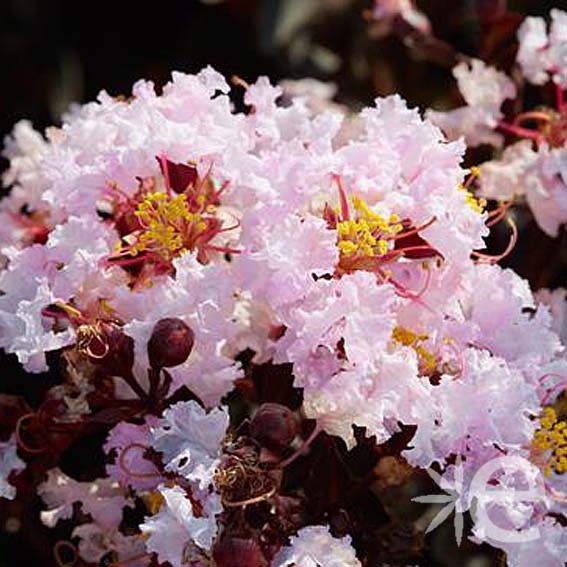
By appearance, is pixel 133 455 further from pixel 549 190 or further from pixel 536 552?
pixel 549 190

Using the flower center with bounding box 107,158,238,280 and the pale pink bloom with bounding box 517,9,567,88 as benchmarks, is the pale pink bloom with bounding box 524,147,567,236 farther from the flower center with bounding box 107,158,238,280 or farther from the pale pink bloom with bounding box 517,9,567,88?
the flower center with bounding box 107,158,238,280

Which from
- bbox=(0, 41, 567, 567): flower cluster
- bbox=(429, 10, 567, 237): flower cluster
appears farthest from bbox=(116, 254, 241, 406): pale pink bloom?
bbox=(429, 10, 567, 237): flower cluster

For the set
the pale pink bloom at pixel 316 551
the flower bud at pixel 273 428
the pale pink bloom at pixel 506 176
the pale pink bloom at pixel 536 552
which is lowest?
the pale pink bloom at pixel 536 552

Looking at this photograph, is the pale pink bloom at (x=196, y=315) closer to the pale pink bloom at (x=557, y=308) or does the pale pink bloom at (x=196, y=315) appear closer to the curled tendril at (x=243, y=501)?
the curled tendril at (x=243, y=501)

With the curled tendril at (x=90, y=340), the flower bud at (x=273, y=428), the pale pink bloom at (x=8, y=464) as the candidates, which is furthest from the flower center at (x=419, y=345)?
the pale pink bloom at (x=8, y=464)

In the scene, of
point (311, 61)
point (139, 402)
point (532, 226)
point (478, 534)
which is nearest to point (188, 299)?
point (139, 402)

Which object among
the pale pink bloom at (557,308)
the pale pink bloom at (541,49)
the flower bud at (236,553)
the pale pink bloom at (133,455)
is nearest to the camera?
the flower bud at (236,553)

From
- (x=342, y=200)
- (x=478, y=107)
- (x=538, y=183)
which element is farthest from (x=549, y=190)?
(x=342, y=200)
